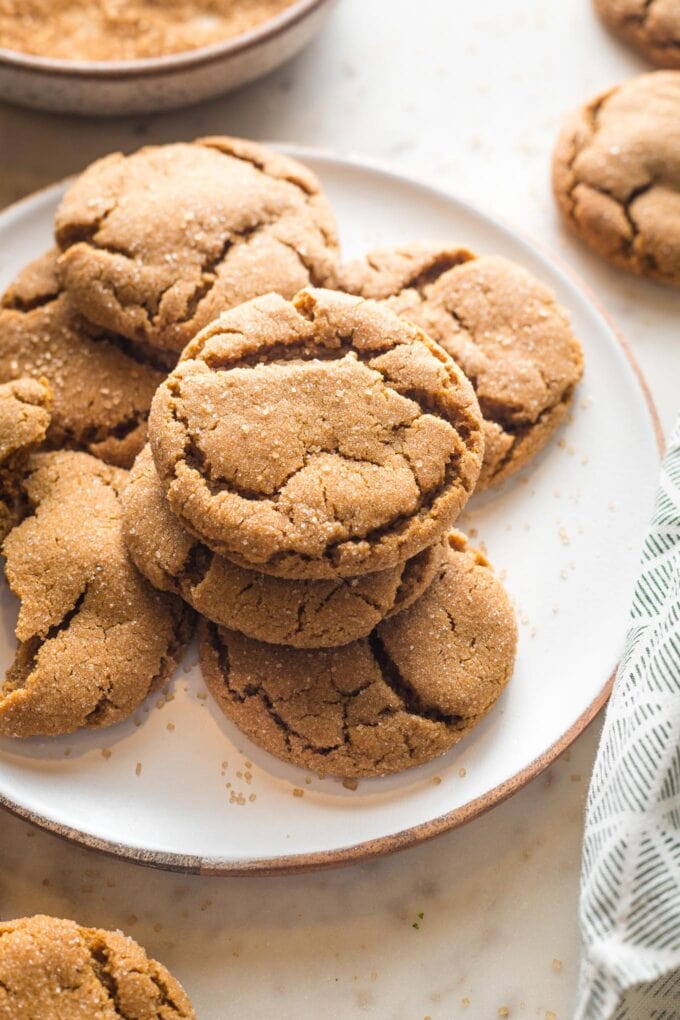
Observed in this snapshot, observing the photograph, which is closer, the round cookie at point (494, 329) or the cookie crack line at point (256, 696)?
the cookie crack line at point (256, 696)

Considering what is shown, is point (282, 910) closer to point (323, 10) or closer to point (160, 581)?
point (160, 581)

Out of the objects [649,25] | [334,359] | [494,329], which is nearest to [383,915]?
[334,359]

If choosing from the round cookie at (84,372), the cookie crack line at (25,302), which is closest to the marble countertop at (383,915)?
the round cookie at (84,372)

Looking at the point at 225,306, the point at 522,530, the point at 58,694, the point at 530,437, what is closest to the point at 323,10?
the point at 225,306

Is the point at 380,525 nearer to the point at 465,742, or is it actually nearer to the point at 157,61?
the point at 465,742

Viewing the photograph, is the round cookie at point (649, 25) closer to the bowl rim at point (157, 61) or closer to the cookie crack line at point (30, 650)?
the bowl rim at point (157, 61)

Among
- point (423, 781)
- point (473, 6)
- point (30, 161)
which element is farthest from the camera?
point (473, 6)
